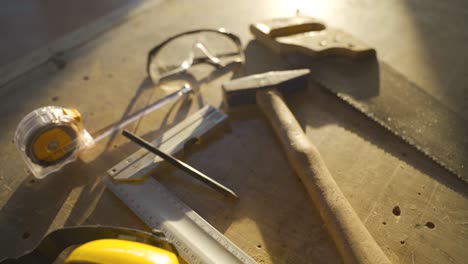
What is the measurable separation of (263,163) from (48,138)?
870 mm

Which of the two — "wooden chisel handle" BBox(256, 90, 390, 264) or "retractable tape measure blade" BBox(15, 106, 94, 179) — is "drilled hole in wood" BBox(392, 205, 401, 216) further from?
"retractable tape measure blade" BBox(15, 106, 94, 179)

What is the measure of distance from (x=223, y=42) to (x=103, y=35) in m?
0.81

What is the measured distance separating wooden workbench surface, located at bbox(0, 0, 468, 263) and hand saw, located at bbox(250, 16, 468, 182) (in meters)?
0.06

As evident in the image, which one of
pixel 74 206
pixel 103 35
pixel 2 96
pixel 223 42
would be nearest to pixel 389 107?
pixel 223 42

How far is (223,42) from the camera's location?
2.15 metres

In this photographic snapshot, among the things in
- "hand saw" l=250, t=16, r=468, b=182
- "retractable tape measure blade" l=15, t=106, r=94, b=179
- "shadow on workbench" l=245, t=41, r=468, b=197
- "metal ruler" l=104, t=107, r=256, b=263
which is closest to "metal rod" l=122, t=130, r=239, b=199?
"metal ruler" l=104, t=107, r=256, b=263

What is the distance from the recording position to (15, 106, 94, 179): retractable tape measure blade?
1358 millimetres

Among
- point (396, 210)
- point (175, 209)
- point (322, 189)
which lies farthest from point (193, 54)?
point (396, 210)

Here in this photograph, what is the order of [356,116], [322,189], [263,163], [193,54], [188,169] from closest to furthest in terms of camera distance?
[322,189]
[188,169]
[263,163]
[356,116]
[193,54]

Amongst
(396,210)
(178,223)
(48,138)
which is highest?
(48,138)

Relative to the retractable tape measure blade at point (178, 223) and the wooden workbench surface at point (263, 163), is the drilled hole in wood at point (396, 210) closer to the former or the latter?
the wooden workbench surface at point (263, 163)

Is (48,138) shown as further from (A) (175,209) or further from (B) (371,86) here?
(B) (371,86)

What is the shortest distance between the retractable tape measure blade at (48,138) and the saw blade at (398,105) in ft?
3.78

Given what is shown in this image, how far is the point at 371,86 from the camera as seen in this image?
1769mm
